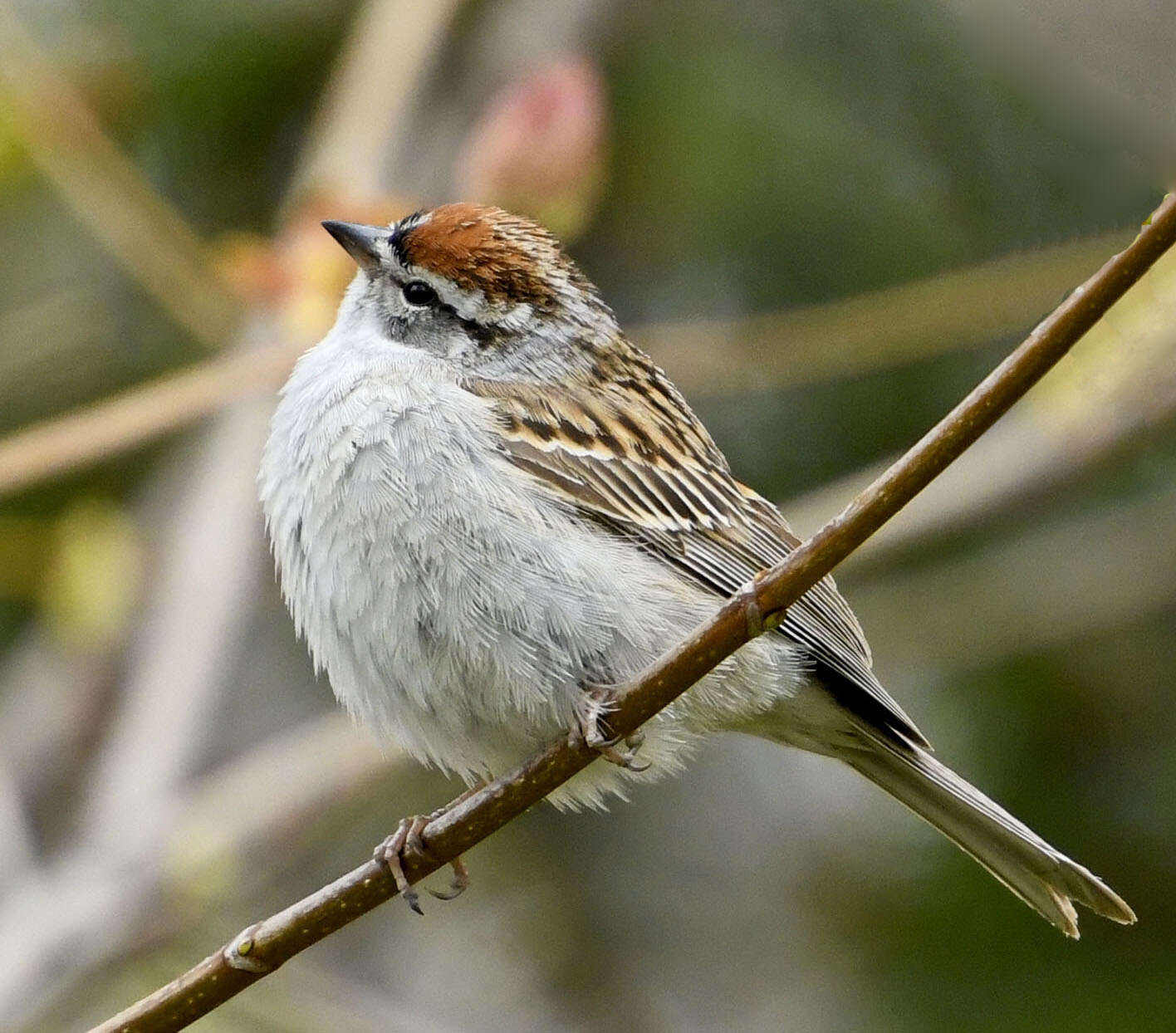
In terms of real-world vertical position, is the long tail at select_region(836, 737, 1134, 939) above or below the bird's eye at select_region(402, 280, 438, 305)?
below

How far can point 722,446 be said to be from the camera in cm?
575

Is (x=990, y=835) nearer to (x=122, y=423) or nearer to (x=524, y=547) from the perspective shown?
(x=524, y=547)

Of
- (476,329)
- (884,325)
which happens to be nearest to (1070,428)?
(884,325)

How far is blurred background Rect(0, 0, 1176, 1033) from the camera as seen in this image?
4.68 meters

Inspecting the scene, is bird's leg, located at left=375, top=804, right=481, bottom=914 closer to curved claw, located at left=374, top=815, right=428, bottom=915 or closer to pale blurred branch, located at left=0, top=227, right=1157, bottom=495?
curved claw, located at left=374, top=815, right=428, bottom=915

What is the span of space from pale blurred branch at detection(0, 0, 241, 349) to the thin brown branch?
7.33 ft

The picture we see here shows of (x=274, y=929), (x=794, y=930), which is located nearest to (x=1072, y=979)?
(x=794, y=930)

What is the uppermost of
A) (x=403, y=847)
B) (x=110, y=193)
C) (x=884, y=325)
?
(x=884, y=325)

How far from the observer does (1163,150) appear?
4.54 m

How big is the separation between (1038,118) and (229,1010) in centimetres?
357

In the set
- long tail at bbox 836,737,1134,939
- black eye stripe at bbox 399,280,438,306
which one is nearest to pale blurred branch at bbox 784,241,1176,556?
long tail at bbox 836,737,1134,939

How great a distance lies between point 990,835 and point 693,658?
1305mm

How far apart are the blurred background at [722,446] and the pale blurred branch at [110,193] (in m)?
0.01

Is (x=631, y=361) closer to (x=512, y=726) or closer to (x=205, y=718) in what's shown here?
(x=512, y=726)
